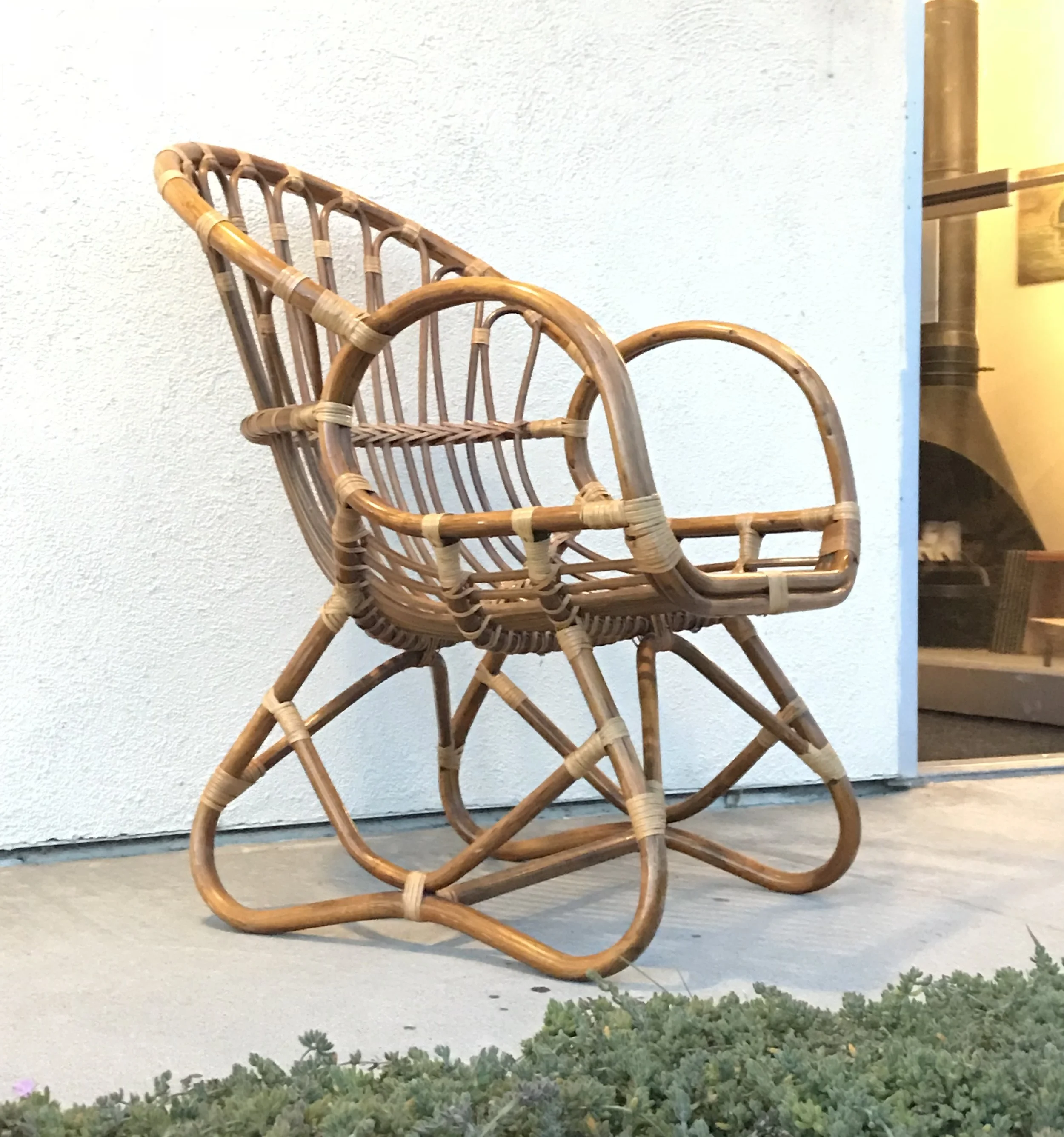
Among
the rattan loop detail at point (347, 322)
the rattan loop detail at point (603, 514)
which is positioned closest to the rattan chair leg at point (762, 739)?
the rattan loop detail at point (603, 514)

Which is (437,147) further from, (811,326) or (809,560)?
(809,560)

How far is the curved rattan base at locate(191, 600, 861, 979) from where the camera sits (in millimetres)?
1040

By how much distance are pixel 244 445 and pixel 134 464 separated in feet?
0.50

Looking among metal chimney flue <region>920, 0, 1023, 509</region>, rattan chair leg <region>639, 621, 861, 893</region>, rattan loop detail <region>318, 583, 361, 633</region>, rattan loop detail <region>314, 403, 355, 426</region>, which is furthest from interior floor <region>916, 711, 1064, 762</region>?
rattan loop detail <region>314, 403, 355, 426</region>

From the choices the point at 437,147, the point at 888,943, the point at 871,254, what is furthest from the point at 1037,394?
the point at 888,943

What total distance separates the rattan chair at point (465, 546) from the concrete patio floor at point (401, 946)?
52 mm

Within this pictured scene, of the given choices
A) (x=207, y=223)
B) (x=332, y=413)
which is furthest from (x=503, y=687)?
(x=207, y=223)

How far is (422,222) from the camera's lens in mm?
1688

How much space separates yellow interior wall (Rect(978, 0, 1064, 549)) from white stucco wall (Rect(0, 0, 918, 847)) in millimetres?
471

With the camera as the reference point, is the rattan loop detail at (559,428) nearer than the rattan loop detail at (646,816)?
No

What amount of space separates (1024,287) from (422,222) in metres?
1.39

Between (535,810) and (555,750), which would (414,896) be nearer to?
(535,810)

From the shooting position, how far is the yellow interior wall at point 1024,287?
2.30 meters

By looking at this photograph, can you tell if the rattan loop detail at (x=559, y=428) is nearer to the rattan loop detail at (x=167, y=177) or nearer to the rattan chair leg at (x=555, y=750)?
the rattan chair leg at (x=555, y=750)
